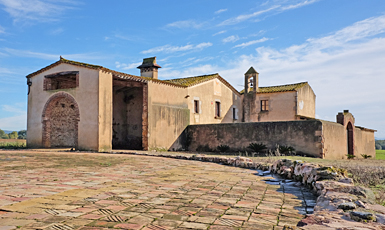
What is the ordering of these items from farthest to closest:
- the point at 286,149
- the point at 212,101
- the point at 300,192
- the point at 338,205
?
the point at 212,101 → the point at 286,149 → the point at 300,192 → the point at 338,205

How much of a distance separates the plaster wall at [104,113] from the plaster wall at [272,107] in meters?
16.1

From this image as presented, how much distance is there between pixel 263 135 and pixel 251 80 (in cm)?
1431

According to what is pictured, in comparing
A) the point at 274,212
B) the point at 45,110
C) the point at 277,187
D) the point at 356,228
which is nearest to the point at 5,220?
the point at 274,212

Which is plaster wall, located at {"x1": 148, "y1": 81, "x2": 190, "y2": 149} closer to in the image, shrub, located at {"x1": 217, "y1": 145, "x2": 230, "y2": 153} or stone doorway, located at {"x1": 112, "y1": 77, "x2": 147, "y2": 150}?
stone doorway, located at {"x1": 112, "y1": 77, "x2": 147, "y2": 150}

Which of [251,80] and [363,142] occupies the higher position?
[251,80]

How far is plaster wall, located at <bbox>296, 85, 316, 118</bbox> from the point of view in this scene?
28797 mm

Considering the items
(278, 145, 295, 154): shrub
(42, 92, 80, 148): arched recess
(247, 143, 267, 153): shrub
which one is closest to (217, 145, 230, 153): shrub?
(247, 143, 267, 153): shrub

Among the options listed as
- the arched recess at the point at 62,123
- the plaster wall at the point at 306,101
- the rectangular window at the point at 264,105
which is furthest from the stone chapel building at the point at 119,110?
the plaster wall at the point at 306,101

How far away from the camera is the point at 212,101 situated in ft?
84.8

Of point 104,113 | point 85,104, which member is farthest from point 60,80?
point 104,113

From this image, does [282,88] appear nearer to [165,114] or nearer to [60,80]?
[165,114]

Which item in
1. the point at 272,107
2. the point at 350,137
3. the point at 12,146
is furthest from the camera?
the point at 272,107

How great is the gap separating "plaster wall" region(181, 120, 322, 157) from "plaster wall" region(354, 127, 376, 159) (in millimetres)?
8092

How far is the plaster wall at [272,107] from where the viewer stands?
28594mm
